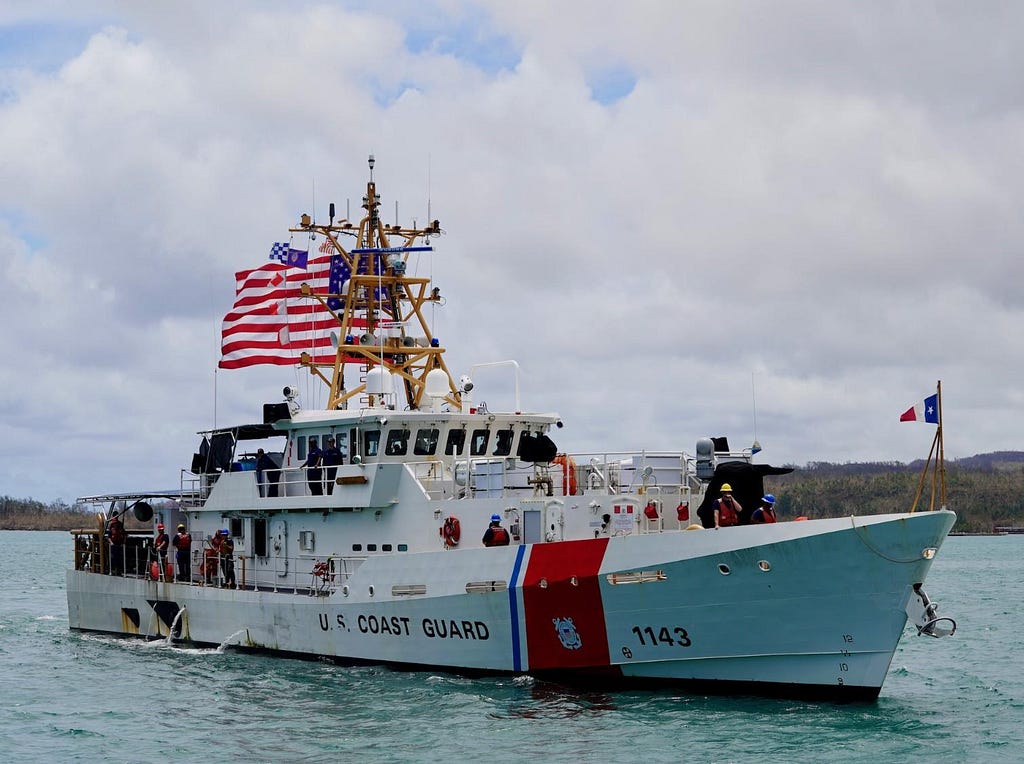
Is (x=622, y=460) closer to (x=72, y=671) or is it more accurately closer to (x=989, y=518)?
(x=72, y=671)

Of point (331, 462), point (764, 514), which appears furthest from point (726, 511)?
point (331, 462)

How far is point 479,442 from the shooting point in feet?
86.0

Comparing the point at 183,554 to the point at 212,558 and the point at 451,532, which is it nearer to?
the point at 212,558

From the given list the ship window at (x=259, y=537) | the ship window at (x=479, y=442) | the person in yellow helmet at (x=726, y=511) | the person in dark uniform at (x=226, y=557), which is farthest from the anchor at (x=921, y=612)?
the person in dark uniform at (x=226, y=557)

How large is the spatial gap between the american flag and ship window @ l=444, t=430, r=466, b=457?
13.5 feet

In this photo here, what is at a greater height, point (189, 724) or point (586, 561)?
point (586, 561)

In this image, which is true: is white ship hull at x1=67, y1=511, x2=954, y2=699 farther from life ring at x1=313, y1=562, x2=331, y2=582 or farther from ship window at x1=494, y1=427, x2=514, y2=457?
ship window at x1=494, y1=427, x2=514, y2=457

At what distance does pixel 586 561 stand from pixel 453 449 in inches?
219

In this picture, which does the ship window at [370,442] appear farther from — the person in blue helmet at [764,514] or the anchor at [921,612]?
the anchor at [921,612]

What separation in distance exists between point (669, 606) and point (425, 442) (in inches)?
282

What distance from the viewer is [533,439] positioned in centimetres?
2333

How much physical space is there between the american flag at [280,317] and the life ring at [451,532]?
6.46 m

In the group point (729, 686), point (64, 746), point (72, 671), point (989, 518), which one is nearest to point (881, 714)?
point (729, 686)

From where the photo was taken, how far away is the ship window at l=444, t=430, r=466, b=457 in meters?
25.8
